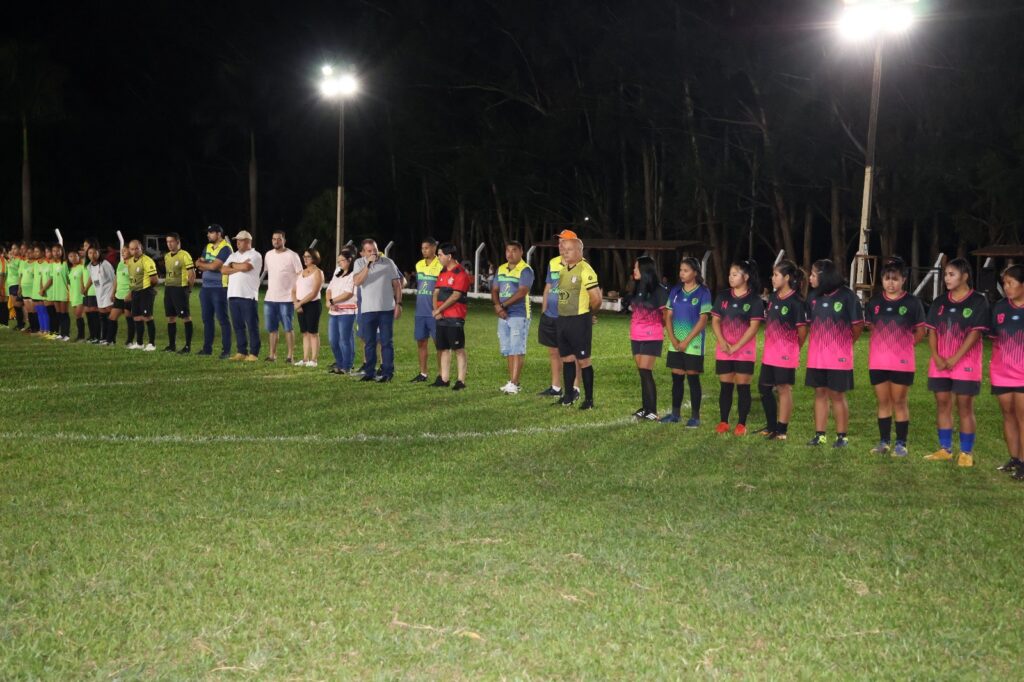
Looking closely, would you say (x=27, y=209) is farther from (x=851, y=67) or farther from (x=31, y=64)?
(x=851, y=67)

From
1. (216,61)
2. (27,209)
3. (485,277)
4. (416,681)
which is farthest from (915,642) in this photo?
(216,61)

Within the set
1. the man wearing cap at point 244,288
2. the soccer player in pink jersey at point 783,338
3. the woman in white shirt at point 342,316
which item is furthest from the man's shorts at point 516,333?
the man wearing cap at point 244,288

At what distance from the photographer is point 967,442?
8.98 metres

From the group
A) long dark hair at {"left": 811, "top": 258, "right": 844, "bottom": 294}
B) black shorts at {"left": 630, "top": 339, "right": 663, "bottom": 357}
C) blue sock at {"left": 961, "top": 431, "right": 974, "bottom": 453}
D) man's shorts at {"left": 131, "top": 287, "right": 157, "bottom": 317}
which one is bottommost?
blue sock at {"left": 961, "top": 431, "right": 974, "bottom": 453}

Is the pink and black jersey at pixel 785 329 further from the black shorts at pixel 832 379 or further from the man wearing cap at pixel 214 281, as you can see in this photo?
the man wearing cap at pixel 214 281

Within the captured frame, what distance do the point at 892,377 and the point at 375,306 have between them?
22.7 ft

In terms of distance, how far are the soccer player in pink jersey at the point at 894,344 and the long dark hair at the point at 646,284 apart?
7.61 feet

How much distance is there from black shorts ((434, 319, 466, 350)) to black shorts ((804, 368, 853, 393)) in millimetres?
4768

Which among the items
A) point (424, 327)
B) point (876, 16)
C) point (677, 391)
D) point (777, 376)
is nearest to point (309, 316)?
point (424, 327)

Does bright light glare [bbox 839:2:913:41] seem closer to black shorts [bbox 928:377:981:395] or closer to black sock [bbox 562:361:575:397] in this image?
black sock [bbox 562:361:575:397]

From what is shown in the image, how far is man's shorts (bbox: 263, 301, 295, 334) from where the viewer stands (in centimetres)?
1580

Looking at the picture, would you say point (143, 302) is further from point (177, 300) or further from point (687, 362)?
point (687, 362)

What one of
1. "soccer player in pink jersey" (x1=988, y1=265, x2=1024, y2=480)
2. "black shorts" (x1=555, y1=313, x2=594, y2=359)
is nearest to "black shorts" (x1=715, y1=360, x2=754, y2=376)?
"black shorts" (x1=555, y1=313, x2=594, y2=359)

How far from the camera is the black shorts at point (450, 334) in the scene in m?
13.2
